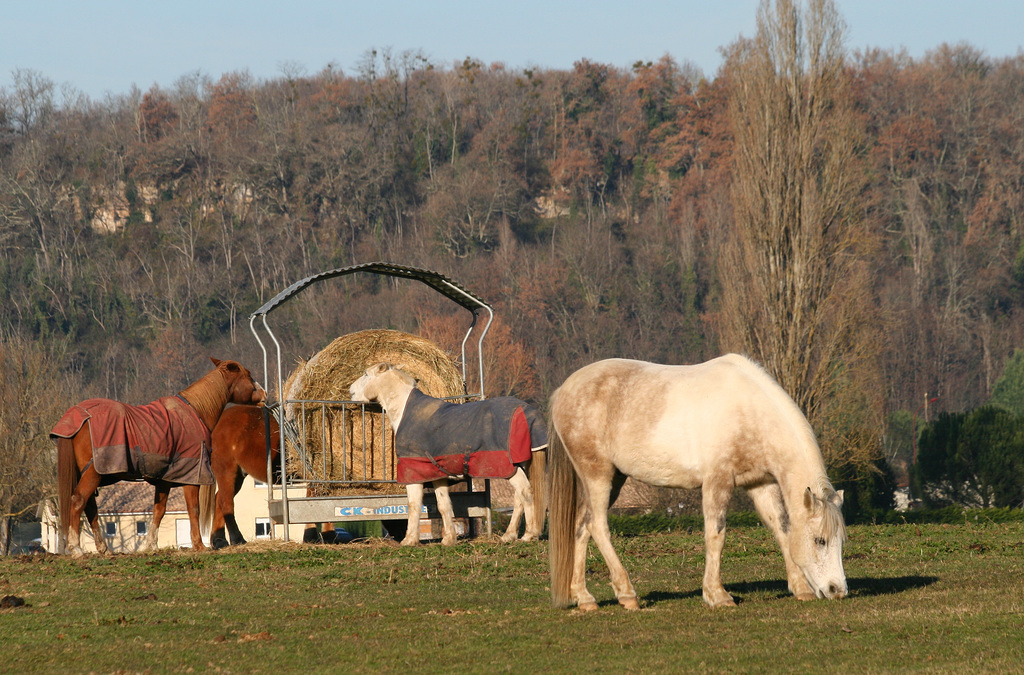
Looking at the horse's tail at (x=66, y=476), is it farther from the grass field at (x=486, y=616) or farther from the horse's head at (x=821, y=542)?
the horse's head at (x=821, y=542)

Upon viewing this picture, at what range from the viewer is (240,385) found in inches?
595

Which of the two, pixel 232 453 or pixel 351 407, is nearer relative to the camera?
pixel 232 453

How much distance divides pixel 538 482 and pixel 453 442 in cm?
112

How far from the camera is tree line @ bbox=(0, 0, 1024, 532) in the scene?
9412cm

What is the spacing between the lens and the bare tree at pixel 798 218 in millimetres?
34188

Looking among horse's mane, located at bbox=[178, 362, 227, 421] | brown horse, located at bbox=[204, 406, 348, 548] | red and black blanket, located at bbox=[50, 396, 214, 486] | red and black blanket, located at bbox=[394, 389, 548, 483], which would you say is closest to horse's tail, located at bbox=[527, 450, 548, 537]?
red and black blanket, located at bbox=[394, 389, 548, 483]

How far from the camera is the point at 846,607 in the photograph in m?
7.95

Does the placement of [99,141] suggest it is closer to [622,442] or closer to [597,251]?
[597,251]

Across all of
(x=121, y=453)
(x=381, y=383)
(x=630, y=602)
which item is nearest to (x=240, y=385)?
(x=381, y=383)

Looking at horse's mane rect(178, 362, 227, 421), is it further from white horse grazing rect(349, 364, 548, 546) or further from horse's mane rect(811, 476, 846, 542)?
horse's mane rect(811, 476, 846, 542)

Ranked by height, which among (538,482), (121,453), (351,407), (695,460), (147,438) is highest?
(351,407)

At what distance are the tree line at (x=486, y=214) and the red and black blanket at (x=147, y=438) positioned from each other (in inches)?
2256

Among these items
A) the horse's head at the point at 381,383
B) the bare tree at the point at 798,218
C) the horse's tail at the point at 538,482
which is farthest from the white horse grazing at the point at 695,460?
the bare tree at the point at 798,218

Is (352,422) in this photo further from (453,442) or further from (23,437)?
(23,437)
